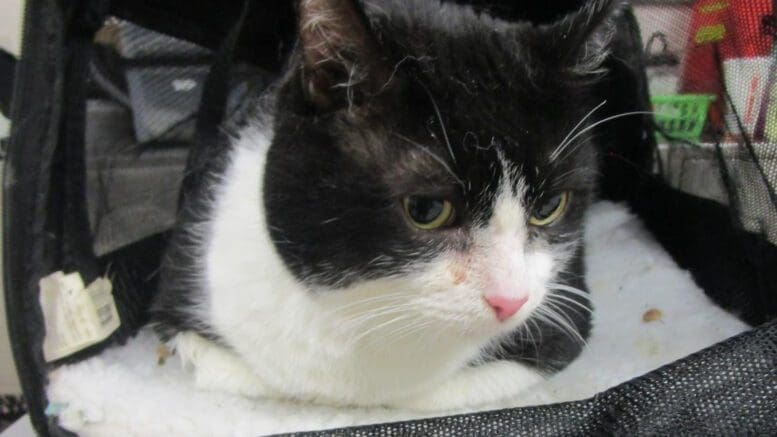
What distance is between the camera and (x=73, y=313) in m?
0.88

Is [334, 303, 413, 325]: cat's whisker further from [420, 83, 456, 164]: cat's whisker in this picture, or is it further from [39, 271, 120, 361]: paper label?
[39, 271, 120, 361]: paper label

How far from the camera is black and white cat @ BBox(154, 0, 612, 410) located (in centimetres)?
57

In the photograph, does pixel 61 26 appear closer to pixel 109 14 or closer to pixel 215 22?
pixel 109 14

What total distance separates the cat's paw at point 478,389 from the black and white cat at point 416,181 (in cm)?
7

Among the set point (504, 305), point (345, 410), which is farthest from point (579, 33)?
point (345, 410)

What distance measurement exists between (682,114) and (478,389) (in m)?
0.59

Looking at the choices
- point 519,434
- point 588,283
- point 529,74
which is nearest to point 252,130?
point 529,74

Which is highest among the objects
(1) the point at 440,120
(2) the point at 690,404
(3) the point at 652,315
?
(1) the point at 440,120

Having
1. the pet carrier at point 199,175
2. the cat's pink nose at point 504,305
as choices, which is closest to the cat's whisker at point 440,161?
the cat's pink nose at point 504,305

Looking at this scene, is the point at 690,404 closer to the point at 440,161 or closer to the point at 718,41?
the point at 440,161

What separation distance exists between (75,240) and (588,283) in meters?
0.81

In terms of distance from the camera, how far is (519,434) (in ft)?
1.85

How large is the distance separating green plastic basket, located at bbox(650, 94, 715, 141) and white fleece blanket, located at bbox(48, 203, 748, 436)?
0.23 m

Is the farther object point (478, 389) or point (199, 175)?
point (199, 175)
